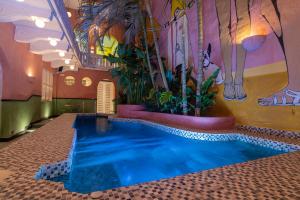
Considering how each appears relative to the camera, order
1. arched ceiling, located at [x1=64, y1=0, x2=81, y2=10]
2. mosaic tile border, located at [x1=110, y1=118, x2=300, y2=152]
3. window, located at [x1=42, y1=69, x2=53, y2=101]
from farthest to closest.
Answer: arched ceiling, located at [x1=64, y1=0, x2=81, y2=10]
window, located at [x1=42, y1=69, x2=53, y2=101]
mosaic tile border, located at [x1=110, y1=118, x2=300, y2=152]

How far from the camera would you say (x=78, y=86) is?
44.8 ft

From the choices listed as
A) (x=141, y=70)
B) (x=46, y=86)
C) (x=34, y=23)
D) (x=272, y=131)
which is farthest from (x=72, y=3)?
(x=272, y=131)

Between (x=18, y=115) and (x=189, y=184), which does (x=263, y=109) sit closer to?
(x=189, y=184)

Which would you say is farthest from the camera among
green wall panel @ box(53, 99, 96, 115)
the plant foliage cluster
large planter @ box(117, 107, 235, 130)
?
green wall panel @ box(53, 99, 96, 115)

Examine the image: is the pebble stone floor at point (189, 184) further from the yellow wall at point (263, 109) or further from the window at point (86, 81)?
the window at point (86, 81)

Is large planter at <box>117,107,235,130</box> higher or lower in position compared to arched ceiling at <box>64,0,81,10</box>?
lower

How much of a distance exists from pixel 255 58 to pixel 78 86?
11.8m

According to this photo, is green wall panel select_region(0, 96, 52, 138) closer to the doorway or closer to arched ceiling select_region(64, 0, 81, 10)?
the doorway

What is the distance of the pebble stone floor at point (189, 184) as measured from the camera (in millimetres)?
1629

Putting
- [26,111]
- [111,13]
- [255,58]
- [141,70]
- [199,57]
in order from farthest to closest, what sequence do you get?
[141,70], [111,13], [26,111], [199,57], [255,58]

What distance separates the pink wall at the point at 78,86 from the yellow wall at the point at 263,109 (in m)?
10.2

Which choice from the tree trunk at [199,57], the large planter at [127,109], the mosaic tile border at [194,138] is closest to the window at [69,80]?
the large planter at [127,109]

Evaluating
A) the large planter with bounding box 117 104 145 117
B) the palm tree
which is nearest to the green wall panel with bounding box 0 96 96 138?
the palm tree

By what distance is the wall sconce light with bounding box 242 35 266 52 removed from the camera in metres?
5.30
